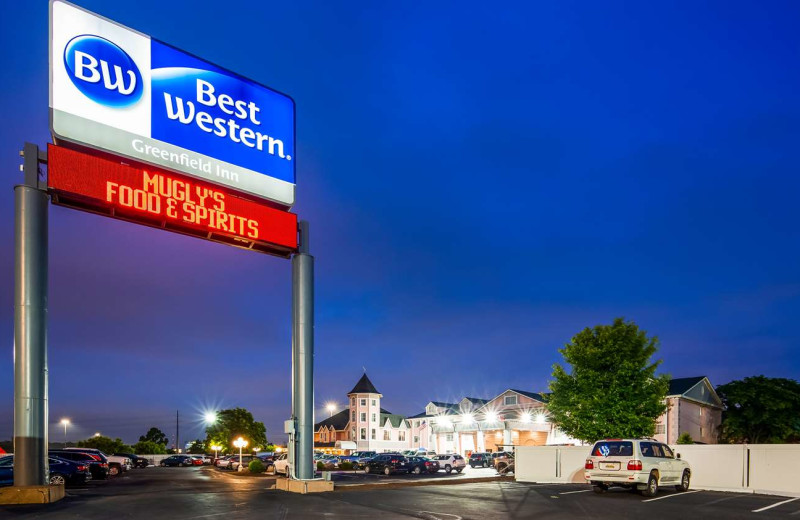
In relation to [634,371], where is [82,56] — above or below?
above

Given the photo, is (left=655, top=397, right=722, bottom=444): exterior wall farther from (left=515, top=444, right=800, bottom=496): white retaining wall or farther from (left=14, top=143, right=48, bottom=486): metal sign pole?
(left=14, top=143, right=48, bottom=486): metal sign pole

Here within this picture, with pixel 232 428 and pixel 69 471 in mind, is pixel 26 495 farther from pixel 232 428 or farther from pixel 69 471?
pixel 232 428

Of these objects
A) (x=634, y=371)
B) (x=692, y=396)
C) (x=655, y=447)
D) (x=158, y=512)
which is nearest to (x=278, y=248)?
(x=158, y=512)

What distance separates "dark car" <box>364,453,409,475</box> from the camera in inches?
1704

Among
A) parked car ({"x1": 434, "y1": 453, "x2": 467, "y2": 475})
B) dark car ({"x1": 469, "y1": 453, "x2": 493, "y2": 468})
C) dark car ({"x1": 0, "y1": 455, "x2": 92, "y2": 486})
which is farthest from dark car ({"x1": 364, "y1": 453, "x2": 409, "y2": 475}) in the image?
dark car ({"x1": 0, "y1": 455, "x2": 92, "y2": 486})

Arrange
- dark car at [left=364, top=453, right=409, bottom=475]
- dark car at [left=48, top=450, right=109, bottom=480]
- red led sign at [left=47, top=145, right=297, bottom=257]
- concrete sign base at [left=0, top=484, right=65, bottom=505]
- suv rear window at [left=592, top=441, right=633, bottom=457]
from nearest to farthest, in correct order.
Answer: concrete sign base at [left=0, top=484, right=65, bottom=505], red led sign at [left=47, top=145, right=297, bottom=257], suv rear window at [left=592, top=441, right=633, bottom=457], dark car at [left=48, top=450, right=109, bottom=480], dark car at [left=364, top=453, right=409, bottom=475]

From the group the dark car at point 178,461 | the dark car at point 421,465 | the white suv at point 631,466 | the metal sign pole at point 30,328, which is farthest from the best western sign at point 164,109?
the dark car at point 178,461

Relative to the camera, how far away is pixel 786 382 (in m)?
58.3

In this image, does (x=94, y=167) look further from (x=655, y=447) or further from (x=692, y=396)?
(x=692, y=396)

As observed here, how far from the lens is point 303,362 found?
69.6 ft

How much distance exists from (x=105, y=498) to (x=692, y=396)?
53.1m

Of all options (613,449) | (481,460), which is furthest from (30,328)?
(481,460)

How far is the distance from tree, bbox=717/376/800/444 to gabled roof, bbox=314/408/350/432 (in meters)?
57.6

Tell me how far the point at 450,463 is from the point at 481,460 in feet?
16.5
